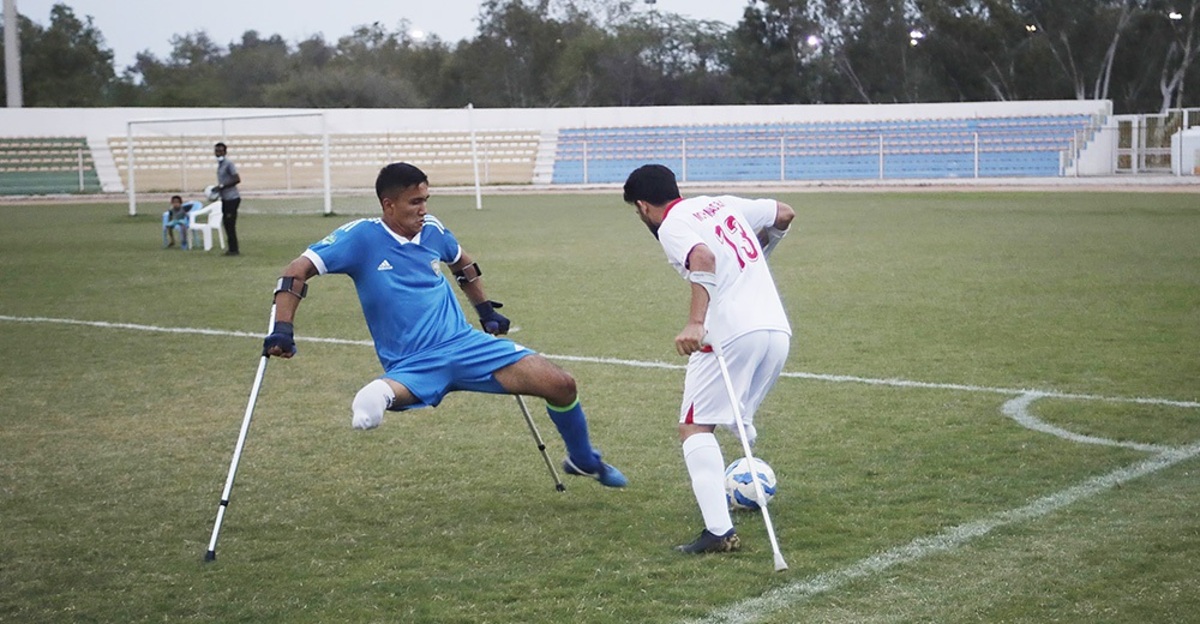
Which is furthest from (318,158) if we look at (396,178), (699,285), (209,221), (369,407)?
(699,285)

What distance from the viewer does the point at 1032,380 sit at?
361 inches

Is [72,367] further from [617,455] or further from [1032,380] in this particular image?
[1032,380]

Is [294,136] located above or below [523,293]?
above

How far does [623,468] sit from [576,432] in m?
0.95

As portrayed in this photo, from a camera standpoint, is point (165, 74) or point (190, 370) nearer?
point (190, 370)

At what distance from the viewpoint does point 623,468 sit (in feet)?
23.0

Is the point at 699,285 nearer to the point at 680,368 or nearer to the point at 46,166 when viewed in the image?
the point at 680,368

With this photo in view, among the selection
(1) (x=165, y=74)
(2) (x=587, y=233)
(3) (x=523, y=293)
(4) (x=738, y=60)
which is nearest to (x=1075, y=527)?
(3) (x=523, y=293)

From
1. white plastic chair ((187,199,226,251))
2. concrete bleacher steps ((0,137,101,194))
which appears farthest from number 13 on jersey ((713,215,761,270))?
concrete bleacher steps ((0,137,101,194))

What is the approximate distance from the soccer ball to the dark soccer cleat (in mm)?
595

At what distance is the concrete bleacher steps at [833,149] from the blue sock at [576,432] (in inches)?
1638

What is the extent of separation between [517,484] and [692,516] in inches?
44.9

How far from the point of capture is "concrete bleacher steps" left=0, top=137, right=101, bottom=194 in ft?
152

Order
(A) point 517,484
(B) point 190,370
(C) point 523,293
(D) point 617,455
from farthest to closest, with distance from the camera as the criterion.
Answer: (C) point 523,293, (B) point 190,370, (D) point 617,455, (A) point 517,484
